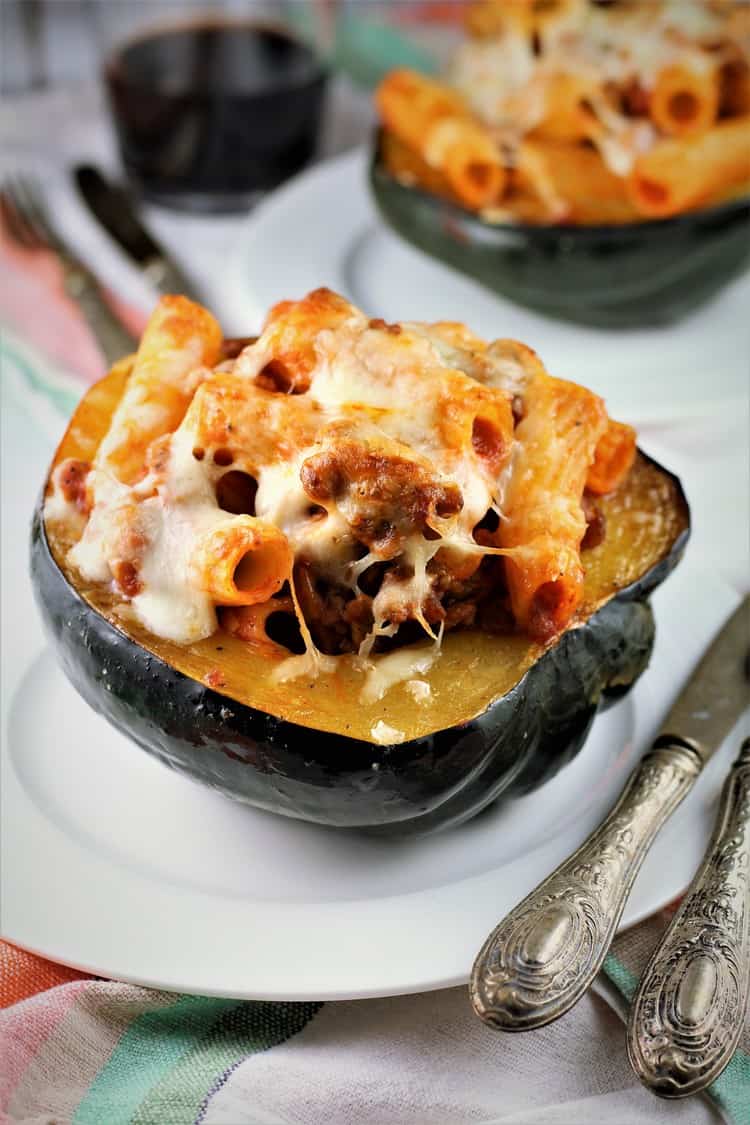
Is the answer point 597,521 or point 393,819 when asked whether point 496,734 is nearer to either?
point 393,819

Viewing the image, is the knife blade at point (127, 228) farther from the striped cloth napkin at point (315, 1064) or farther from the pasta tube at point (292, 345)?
the striped cloth napkin at point (315, 1064)

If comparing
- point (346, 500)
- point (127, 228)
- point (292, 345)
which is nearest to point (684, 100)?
point (127, 228)

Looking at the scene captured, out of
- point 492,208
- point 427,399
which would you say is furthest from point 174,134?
point 427,399

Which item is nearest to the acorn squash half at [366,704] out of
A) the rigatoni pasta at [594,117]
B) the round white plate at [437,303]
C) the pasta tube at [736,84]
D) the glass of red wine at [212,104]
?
the round white plate at [437,303]

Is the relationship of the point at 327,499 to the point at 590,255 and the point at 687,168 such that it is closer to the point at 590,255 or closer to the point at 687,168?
the point at 590,255

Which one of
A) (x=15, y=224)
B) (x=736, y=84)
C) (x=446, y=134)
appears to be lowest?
(x=15, y=224)

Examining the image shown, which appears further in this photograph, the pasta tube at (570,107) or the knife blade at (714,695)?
the pasta tube at (570,107)

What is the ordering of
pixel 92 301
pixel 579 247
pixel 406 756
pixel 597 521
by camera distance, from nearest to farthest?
pixel 406 756, pixel 597 521, pixel 579 247, pixel 92 301
